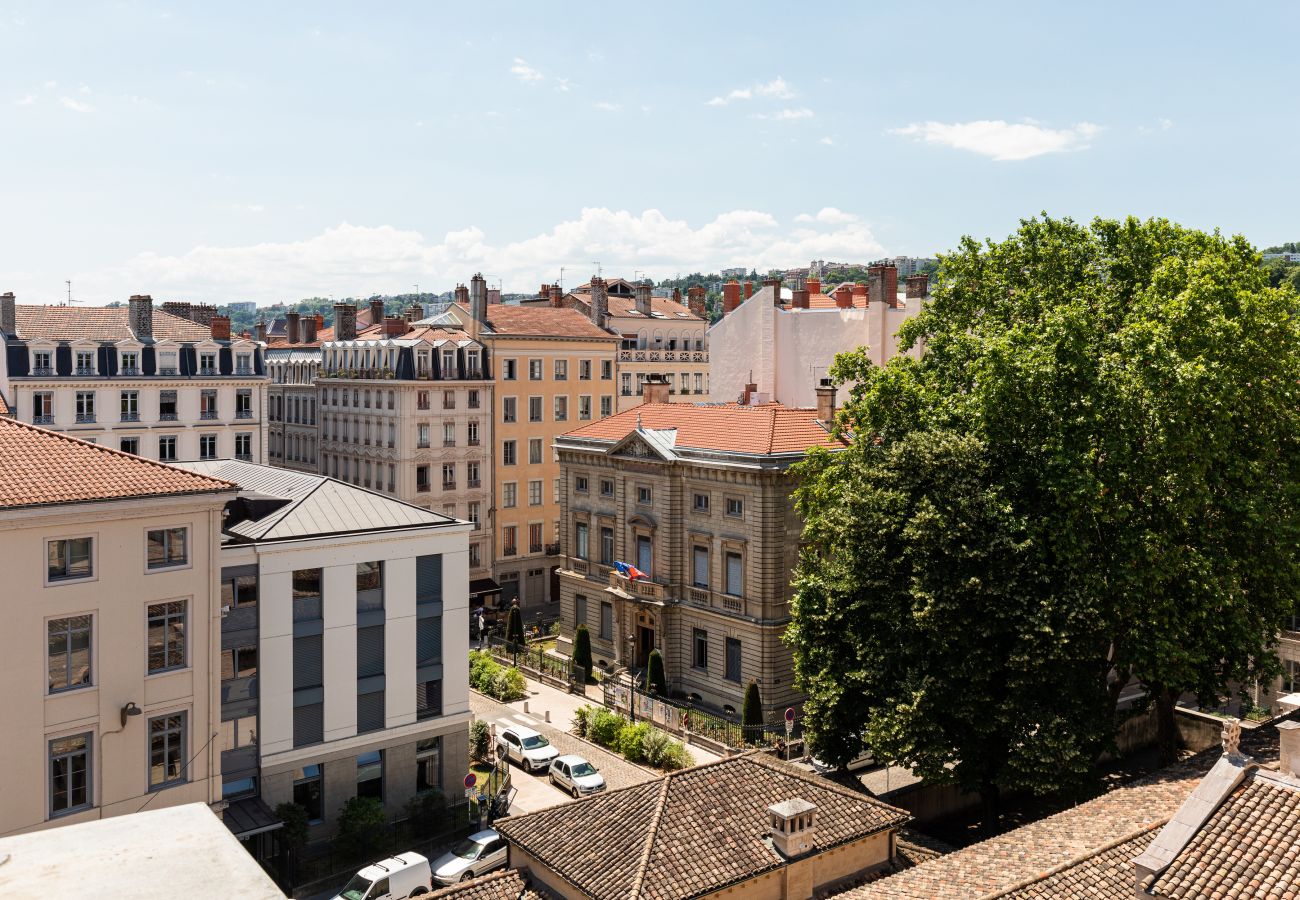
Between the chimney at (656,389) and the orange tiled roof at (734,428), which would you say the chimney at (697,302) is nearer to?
the chimney at (656,389)

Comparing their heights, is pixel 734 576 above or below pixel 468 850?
above

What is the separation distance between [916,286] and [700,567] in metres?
23.7

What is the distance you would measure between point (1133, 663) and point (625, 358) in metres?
58.2

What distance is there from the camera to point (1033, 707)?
109ft

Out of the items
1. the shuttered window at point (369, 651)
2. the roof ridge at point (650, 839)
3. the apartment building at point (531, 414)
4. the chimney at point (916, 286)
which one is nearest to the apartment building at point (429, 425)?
the apartment building at point (531, 414)

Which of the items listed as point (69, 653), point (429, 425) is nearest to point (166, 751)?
point (69, 653)

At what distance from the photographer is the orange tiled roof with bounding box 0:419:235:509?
2895cm

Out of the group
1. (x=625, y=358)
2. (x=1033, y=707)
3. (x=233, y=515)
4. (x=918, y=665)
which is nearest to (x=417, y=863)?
(x=233, y=515)

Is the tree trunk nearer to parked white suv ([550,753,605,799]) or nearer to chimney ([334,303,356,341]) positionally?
parked white suv ([550,753,605,799])

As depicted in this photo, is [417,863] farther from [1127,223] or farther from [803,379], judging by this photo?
[803,379]

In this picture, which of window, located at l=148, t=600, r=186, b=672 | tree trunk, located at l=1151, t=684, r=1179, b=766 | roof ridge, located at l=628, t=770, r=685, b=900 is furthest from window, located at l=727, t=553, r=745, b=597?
window, located at l=148, t=600, r=186, b=672

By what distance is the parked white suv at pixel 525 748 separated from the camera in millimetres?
45125

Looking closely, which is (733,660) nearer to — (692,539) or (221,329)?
(692,539)

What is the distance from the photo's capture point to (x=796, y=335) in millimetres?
73750
